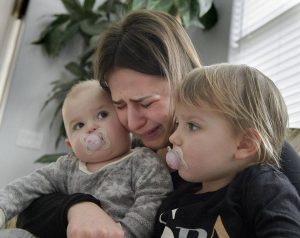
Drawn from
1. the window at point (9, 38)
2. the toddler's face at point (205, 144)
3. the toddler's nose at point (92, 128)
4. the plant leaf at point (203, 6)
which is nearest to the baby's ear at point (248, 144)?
the toddler's face at point (205, 144)

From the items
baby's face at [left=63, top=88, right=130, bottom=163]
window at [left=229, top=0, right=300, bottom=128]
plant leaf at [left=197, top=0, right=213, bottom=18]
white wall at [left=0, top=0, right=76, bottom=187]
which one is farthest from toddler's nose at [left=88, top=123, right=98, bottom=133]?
white wall at [left=0, top=0, right=76, bottom=187]

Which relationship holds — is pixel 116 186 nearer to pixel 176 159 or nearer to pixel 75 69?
pixel 176 159

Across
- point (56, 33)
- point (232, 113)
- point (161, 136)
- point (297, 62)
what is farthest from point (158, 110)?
point (56, 33)

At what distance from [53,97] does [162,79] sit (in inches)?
74.3

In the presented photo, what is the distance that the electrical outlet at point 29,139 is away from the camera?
284 cm

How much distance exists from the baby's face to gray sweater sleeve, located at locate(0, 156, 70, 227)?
0.09 meters

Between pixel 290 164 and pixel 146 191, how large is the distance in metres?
0.30

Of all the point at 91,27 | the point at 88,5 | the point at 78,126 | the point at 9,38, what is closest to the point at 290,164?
the point at 78,126

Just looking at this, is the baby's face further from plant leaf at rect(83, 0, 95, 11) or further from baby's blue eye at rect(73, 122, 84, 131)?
plant leaf at rect(83, 0, 95, 11)

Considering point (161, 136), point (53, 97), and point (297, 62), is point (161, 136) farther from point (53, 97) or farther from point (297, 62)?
point (53, 97)

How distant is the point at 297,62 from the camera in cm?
189

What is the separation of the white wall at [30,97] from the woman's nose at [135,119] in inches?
69.1

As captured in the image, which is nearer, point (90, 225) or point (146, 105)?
point (90, 225)

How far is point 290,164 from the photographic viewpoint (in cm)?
78
